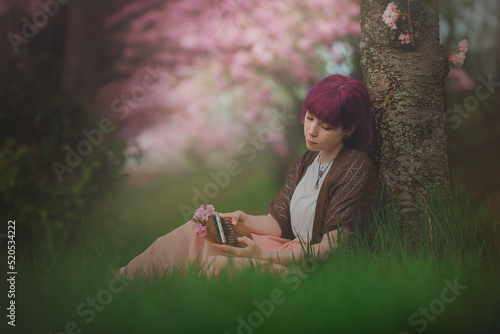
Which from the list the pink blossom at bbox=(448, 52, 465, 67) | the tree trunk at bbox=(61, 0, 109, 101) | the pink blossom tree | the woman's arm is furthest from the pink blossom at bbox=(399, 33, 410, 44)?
the tree trunk at bbox=(61, 0, 109, 101)

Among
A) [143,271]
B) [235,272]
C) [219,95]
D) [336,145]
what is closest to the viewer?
[235,272]

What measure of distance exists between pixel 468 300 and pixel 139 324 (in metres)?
1.00

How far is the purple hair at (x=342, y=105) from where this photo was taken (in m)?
1.63

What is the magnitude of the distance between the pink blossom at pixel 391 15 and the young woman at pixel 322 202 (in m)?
0.26

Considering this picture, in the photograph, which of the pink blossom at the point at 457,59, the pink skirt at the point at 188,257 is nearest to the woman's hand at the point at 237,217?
the pink skirt at the point at 188,257

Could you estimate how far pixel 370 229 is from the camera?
1.67 m

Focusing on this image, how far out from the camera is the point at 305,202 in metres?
1.76

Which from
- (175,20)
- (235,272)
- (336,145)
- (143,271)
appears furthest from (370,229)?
(175,20)

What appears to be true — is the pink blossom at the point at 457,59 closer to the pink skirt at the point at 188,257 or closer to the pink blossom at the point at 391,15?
the pink blossom at the point at 391,15

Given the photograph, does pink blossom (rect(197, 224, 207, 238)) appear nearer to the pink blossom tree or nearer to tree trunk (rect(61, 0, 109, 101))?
the pink blossom tree

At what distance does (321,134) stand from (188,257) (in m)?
0.65

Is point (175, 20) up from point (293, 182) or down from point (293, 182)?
up

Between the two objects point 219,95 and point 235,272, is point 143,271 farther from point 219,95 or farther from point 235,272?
point 219,95

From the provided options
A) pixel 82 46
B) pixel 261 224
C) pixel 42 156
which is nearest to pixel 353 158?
pixel 261 224
